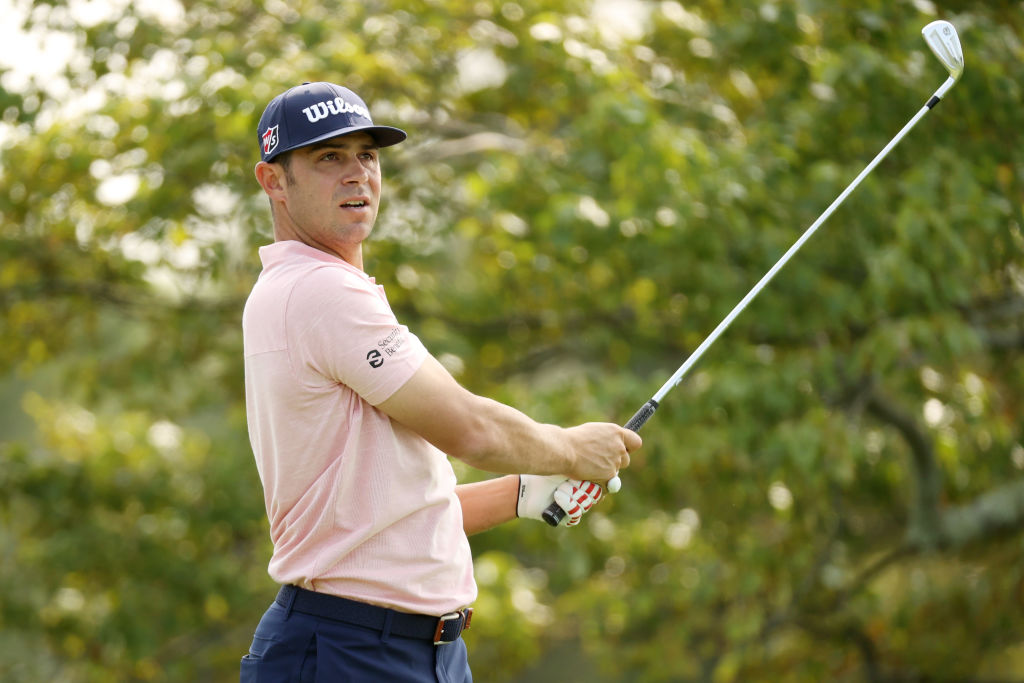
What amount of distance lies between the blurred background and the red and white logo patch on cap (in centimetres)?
313

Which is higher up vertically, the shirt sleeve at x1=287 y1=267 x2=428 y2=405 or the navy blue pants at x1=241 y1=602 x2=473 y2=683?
the shirt sleeve at x1=287 y1=267 x2=428 y2=405

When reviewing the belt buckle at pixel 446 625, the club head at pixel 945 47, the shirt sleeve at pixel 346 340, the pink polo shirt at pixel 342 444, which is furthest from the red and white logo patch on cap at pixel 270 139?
the club head at pixel 945 47

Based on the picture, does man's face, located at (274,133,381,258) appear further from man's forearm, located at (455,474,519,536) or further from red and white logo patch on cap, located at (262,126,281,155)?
man's forearm, located at (455,474,519,536)

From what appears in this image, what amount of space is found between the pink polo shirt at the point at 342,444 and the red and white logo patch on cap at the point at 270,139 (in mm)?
242

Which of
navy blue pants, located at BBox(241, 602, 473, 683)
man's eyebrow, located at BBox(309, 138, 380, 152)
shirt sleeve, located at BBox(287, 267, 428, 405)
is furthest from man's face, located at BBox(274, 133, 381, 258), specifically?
navy blue pants, located at BBox(241, 602, 473, 683)

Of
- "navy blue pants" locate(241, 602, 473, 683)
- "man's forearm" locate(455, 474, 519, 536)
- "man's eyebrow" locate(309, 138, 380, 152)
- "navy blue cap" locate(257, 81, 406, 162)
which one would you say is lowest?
"man's forearm" locate(455, 474, 519, 536)

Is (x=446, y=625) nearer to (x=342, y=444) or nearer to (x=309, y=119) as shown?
(x=342, y=444)

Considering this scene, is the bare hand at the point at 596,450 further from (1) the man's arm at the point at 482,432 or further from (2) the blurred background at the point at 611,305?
(2) the blurred background at the point at 611,305

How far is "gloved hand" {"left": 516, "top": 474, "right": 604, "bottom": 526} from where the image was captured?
2.81 metres

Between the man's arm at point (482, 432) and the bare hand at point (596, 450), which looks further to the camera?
the bare hand at point (596, 450)

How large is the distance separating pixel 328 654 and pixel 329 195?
3.10 feet

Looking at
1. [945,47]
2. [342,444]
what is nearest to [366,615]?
[342,444]

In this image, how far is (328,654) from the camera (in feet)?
7.75

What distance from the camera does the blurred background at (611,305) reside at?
19.1 ft
